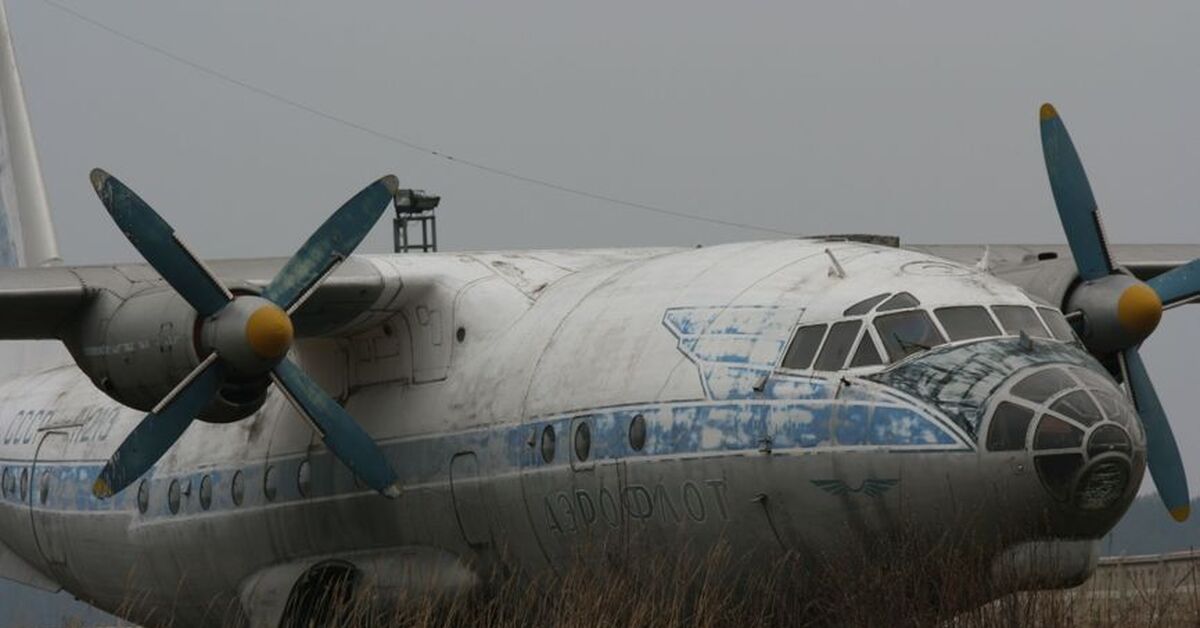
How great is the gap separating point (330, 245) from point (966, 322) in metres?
5.77

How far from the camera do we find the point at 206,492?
18828 mm

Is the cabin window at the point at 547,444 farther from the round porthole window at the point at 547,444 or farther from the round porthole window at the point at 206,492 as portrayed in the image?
the round porthole window at the point at 206,492

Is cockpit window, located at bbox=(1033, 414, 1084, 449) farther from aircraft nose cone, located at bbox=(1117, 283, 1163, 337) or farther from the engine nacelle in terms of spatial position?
the engine nacelle

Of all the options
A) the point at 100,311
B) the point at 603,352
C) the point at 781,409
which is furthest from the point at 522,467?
the point at 100,311

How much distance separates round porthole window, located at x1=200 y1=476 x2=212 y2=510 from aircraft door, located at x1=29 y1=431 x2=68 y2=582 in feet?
8.58

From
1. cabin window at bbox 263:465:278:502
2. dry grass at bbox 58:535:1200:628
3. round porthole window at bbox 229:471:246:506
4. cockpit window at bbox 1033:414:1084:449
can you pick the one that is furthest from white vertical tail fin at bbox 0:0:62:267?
cockpit window at bbox 1033:414:1084:449

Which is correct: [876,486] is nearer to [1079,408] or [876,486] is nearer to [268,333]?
[1079,408]

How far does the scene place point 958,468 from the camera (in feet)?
40.3

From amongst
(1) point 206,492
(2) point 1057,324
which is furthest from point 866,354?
(1) point 206,492

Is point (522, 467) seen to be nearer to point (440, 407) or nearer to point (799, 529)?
point (440, 407)

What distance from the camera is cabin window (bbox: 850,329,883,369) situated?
13.2m

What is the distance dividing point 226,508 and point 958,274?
7787mm

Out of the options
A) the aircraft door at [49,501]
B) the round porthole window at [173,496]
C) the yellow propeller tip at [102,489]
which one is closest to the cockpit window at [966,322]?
the yellow propeller tip at [102,489]

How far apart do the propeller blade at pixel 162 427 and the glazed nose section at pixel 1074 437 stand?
6424 millimetres
